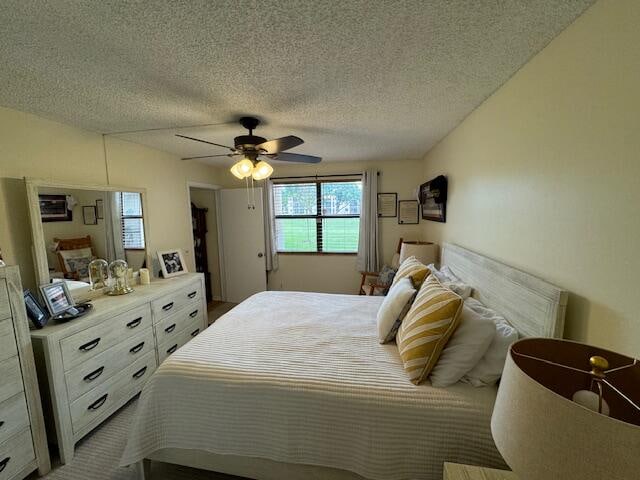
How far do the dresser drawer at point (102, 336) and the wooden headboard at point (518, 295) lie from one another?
8.52 feet

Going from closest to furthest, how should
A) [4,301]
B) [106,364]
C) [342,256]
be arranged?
[4,301] → [106,364] → [342,256]

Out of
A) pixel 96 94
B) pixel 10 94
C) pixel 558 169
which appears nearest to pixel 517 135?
pixel 558 169

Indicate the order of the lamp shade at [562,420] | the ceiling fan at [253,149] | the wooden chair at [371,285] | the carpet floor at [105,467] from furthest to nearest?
the wooden chair at [371,285] → the ceiling fan at [253,149] → the carpet floor at [105,467] → the lamp shade at [562,420]

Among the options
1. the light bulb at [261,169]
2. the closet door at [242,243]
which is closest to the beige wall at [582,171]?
the light bulb at [261,169]

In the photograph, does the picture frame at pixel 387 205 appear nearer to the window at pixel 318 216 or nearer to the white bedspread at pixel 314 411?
the window at pixel 318 216

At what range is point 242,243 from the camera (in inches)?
170

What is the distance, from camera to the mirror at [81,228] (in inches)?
75.5

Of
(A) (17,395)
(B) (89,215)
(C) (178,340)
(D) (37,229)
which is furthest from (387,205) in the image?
(A) (17,395)

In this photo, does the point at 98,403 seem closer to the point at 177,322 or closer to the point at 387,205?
the point at 177,322

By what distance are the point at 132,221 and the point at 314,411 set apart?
8.48 feet

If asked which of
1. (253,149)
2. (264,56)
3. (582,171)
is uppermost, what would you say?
(264,56)

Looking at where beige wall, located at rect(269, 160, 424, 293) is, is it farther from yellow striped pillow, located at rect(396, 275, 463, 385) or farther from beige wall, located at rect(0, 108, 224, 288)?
yellow striped pillow, located at rect(396, 275, 463, 385)

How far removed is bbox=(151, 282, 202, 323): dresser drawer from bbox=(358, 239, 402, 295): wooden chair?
2.10 meters

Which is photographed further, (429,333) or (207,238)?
(207,238)
